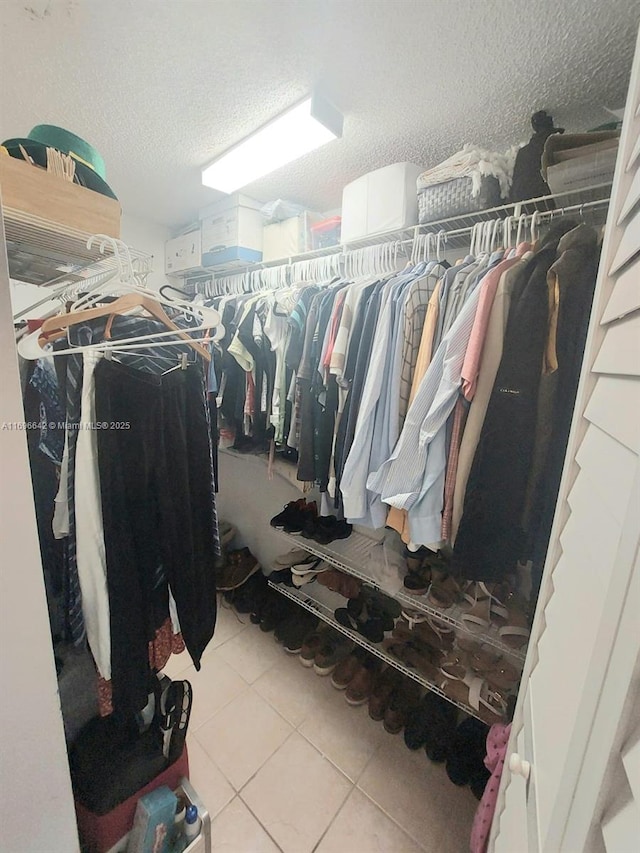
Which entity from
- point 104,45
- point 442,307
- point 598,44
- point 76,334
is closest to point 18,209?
point 76,334

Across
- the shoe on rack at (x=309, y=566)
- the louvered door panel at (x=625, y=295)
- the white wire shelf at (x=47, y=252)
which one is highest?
the white wire shelf at (x=47, y=252)

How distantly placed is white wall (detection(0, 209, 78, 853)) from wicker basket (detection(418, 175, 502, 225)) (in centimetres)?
116

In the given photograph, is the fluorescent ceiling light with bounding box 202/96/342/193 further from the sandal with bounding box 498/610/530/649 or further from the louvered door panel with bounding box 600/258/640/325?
the sandal with bounding box 498/610/530/649

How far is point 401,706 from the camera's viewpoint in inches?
52.4

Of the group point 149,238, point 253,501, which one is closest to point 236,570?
point 253,501

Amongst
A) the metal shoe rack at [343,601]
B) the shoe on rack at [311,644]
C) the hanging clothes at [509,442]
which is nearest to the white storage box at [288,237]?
the hanging clothes at [509,442]

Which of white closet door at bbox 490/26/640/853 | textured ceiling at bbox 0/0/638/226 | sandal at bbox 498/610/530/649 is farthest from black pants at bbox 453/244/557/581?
textured ceiling at bbox 0/0/638/226

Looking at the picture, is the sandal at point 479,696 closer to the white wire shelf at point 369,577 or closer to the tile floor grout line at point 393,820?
the white wire shelf at point 369,577

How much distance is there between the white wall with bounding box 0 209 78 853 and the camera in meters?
0.49

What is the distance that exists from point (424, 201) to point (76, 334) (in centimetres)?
114

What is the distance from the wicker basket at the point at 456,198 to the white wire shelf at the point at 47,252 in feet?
3.09

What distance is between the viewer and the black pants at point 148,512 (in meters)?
0.70

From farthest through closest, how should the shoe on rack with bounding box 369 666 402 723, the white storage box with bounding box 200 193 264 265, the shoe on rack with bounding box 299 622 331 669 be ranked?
the white storage box with bounding box 200 193 264 265, the shoe on rack with bounding box 299 622 331 669, the shoe on rack with bounding box 369 666 402 723

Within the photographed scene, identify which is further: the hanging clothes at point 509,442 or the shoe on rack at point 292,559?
the shoe on rack at point 292,559
